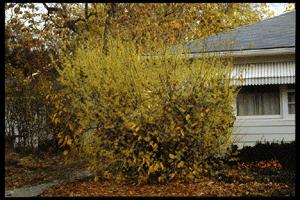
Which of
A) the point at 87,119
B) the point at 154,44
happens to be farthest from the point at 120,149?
the point at 154,44

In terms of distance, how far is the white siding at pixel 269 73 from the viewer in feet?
34.4

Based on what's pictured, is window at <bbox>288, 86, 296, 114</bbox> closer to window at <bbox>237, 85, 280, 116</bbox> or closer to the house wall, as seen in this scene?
the house wall

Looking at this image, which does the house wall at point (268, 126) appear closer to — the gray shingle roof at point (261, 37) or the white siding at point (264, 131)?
the white siding at point (264, 131)

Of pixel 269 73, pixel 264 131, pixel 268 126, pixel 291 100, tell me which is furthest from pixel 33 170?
pixel 291 100

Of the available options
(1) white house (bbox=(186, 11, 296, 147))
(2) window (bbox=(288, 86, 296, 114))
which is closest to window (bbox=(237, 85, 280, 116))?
(1) white house (bbox=(186, 11, 296, 147))

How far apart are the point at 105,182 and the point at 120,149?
949 millimetres

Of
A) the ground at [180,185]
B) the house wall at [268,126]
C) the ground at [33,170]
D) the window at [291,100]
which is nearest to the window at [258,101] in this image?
the house wall at [268,126]

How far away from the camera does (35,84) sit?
13352 millimetres

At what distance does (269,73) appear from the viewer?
1061 cm

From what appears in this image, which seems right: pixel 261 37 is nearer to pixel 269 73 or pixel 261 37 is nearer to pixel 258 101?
pixel 269 73

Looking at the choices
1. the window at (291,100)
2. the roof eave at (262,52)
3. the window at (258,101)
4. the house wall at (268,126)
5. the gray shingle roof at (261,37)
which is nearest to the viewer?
the roof eave at (262,52)

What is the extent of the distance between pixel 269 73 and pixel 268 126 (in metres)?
1.50

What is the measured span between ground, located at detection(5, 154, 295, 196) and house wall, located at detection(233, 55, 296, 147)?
4.17ft

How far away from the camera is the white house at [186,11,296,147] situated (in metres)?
10.6
